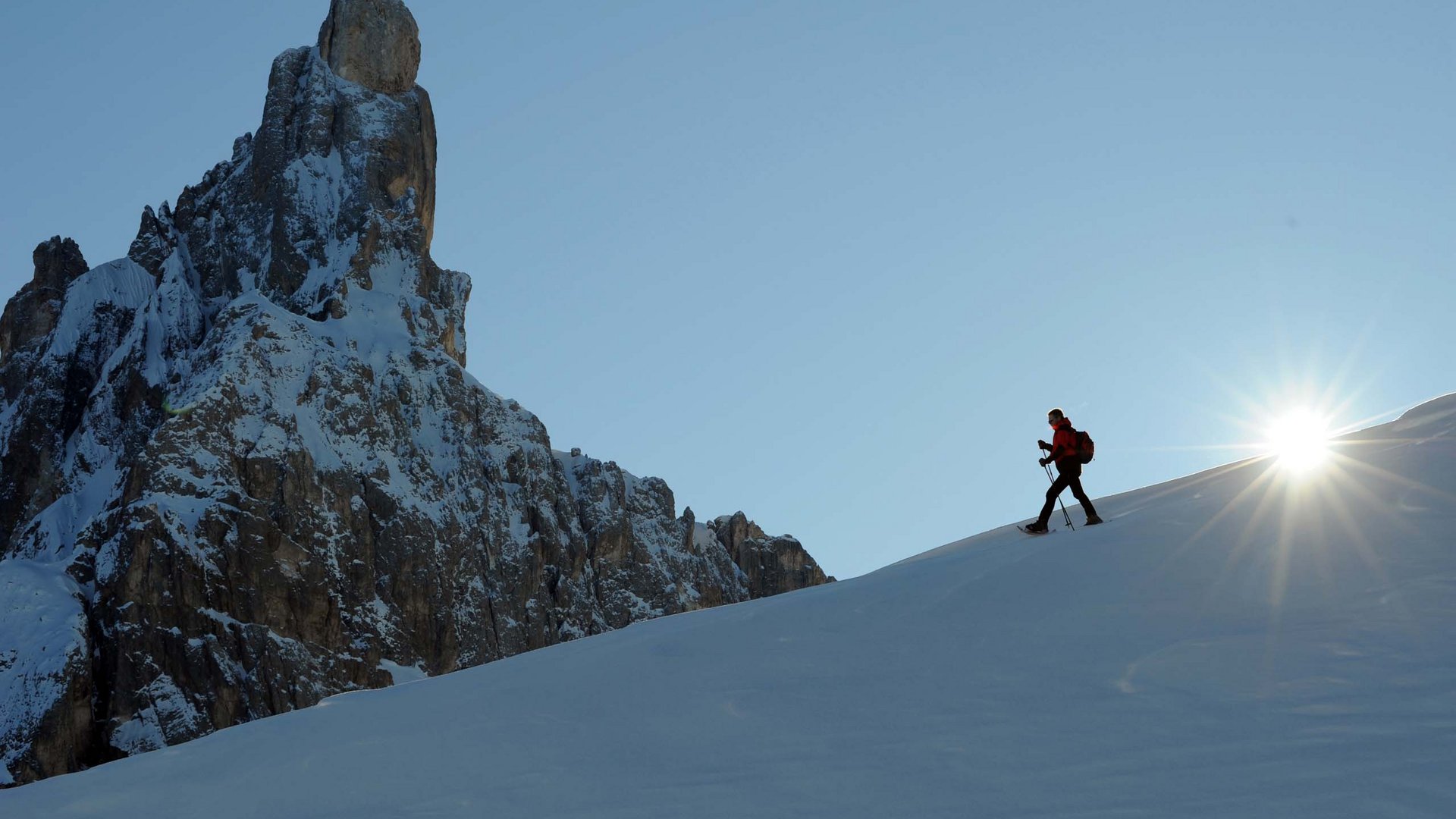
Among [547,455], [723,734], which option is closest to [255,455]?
[547,455]

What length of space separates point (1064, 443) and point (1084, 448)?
287 mm

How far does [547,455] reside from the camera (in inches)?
3563

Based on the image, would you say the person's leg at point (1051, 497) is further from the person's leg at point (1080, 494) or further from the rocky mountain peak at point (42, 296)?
the rocky mountain peak at point (42, 296)

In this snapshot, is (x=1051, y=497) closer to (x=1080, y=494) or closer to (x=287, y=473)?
(x=1080, y=494)

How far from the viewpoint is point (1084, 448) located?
16.4 metres

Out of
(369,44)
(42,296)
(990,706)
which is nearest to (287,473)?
(42,296)

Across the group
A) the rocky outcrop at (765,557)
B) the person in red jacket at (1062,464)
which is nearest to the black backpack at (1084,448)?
the person in red jacket at (1062,464)

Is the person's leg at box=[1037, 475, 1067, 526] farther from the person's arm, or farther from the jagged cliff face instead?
the jagged cliff face

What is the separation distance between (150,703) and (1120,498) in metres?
58.4

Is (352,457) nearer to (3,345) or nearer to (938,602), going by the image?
(3,345)

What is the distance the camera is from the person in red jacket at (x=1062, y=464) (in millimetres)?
15789

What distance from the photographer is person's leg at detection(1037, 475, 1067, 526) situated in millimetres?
15750

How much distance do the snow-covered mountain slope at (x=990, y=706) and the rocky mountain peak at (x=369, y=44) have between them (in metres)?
96.8

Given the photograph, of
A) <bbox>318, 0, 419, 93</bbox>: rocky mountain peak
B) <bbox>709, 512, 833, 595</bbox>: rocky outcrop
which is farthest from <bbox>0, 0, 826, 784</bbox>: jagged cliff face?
<bbox>709, 512, 833, 595</bbox>: rocky outcrop
